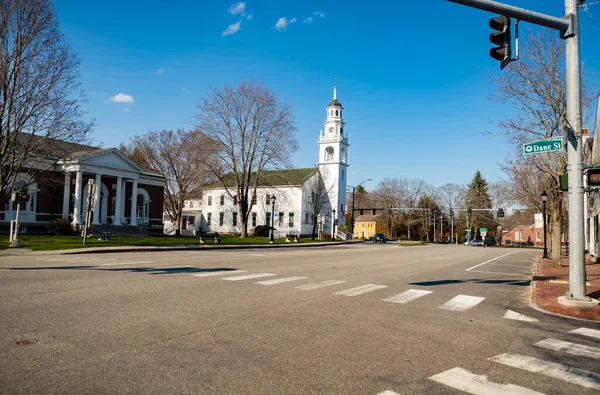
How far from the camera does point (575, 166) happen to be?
31.4ft

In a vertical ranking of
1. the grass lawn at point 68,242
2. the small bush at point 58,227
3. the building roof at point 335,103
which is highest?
the building roof at point 335,103

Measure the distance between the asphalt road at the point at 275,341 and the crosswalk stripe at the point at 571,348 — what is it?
18 mm

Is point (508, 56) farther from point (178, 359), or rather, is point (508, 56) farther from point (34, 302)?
point (34, 302)

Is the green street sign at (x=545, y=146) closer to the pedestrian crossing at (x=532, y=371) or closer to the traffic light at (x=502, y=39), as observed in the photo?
the traffic light at (x=502, y=39)

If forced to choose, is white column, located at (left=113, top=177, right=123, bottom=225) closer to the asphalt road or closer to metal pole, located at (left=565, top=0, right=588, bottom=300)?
the asphalt road

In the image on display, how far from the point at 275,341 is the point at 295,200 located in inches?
2252

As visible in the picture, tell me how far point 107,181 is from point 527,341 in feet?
149

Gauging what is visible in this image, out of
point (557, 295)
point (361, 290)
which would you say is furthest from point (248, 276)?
point (557, 295)

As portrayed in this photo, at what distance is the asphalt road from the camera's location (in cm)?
429

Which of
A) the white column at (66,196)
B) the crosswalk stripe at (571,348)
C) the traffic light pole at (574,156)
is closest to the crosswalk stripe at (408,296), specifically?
the traffic light pole at (574,156)

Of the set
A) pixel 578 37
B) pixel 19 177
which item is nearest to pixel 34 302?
pixel 578 37

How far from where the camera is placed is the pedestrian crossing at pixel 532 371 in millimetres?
4332

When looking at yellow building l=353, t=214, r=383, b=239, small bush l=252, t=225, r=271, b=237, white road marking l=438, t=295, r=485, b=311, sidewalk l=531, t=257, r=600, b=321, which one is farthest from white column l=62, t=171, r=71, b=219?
yellow building l=353, t=214, r=383, b=239

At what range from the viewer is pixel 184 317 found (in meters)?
6.93
